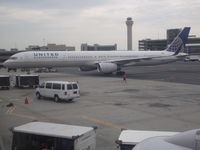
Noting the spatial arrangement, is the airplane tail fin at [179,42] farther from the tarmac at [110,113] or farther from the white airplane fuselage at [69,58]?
the tarmac at [110,113]

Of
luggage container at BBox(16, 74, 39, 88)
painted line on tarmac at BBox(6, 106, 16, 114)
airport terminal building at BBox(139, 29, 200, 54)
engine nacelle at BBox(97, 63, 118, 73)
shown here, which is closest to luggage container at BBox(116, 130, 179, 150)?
painted line on tarmac at BBox(6, 106, 16, 114)

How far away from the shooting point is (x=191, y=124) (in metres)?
17.0

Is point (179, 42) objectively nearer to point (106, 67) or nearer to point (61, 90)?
point (106, 67)

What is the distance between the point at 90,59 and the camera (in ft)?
170

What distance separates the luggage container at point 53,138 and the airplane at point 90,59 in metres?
36.5

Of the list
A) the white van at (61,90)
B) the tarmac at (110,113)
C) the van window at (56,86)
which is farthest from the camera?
the van window at (56,86)

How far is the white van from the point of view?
2456 centimetres

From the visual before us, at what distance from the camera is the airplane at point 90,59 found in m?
46.5

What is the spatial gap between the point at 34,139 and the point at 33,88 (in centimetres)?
2579

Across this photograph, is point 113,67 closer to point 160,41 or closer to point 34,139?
point 34,139

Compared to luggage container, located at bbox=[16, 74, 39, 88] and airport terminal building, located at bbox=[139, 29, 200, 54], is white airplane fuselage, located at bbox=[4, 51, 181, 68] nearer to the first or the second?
luggage container, located at bbox=[16, 74, 39, 88]

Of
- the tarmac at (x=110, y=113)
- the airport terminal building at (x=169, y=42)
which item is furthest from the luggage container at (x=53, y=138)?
the airport terminal building at (x=169, y=42)

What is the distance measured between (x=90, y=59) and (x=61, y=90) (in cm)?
2750

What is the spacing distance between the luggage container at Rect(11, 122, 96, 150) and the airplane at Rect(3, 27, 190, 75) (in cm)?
3653
